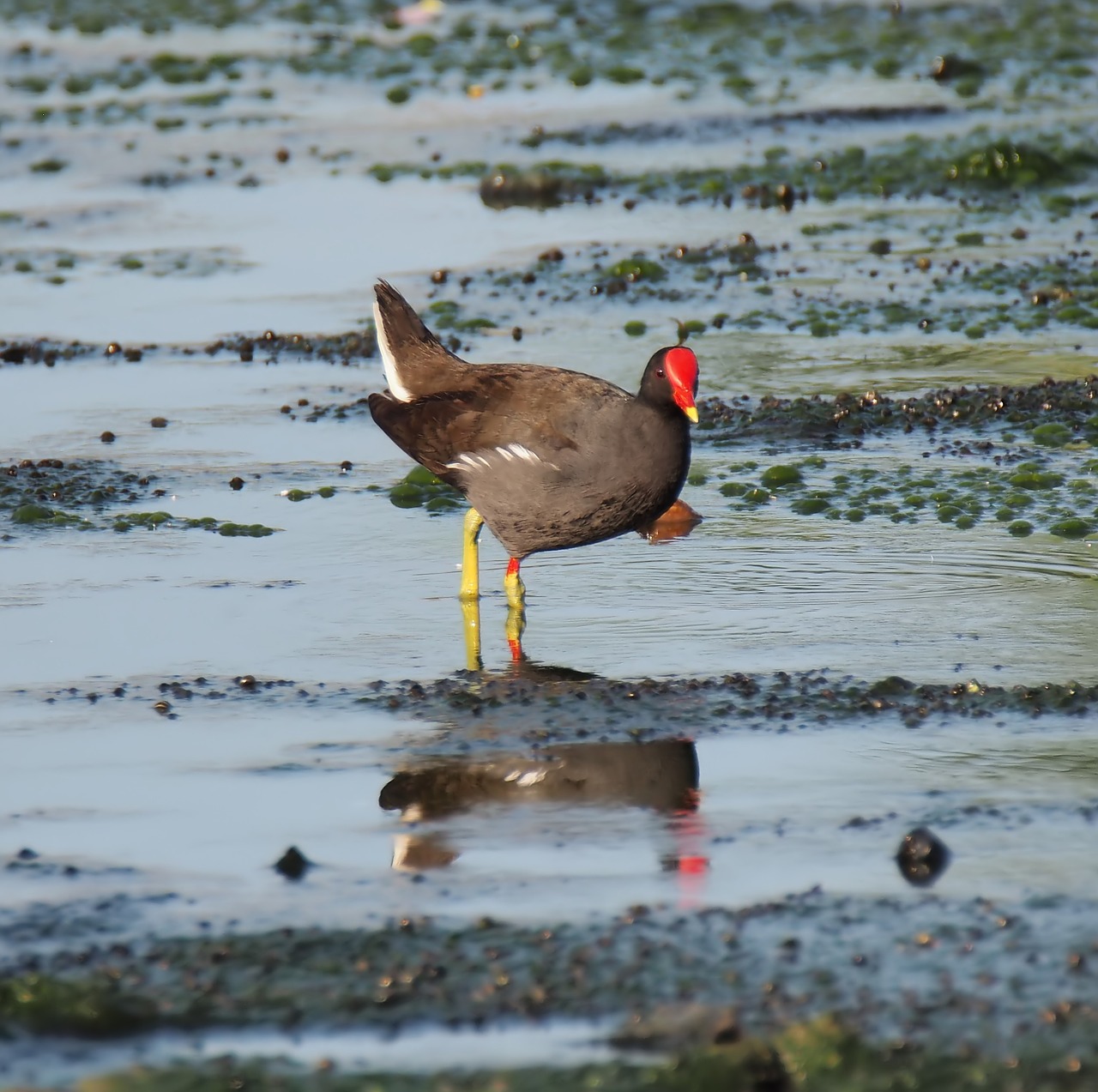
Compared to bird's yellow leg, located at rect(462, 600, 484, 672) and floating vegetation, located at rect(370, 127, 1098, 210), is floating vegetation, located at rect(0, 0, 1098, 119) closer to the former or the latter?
floating vegetation, located at rect(370, 127, 1098, 210)

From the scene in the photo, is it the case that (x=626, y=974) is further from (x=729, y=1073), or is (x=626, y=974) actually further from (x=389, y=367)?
(x=389, y=367)

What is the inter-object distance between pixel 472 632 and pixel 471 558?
61cm

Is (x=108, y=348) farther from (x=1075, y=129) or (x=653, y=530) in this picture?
(x=1075, y=129)

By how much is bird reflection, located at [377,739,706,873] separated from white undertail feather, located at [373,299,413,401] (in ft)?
9.52

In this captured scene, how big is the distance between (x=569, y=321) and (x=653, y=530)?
169 inches

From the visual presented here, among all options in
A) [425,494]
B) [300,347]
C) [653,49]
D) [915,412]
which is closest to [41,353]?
[300,347]

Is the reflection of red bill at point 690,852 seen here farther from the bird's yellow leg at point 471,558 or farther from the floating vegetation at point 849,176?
the floating vegetation at point 849,176

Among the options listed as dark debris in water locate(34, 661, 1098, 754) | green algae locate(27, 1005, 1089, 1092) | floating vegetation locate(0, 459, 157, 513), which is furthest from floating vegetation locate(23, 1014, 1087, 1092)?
floating vegetation locate(0, 459, 157, 513)

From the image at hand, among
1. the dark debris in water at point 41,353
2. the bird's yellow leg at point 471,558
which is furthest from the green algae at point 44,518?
the dark debris in water at point 41,353

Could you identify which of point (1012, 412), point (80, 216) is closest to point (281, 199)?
point (80, 216)

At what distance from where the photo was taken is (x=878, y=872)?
5688 mm

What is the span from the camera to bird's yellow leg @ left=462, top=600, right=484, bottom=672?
7879 millimetres

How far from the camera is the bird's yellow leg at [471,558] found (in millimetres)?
8711

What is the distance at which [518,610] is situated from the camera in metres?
Answer: 8.52
